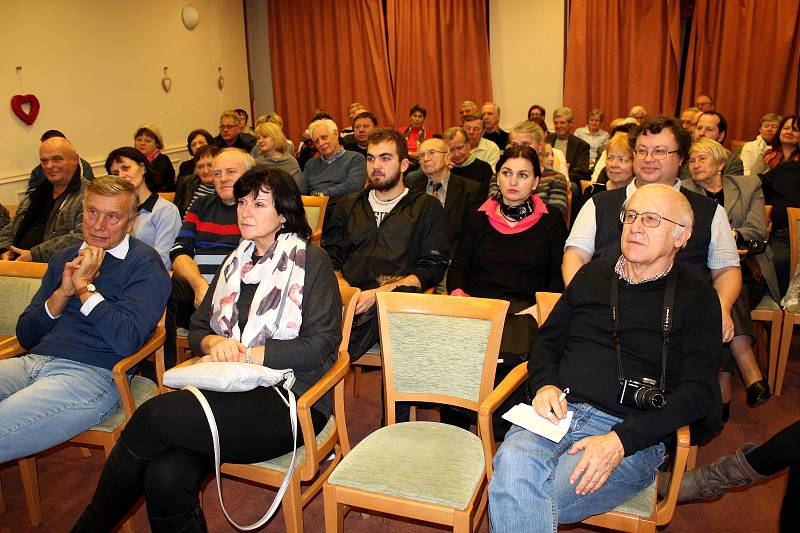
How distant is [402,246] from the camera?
120 inches

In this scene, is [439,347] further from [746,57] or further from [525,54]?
[525,54]

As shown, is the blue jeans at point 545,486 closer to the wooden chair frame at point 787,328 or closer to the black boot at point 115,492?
the black boot at point 115,492

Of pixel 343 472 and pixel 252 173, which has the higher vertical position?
pixel 252 173

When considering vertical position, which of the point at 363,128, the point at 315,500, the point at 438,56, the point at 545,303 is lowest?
the point at 315,500

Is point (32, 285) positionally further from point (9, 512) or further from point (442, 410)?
point (442, 410)

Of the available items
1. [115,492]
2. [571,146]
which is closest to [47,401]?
[115,492]

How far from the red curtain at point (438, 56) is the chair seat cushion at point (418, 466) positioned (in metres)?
6.56

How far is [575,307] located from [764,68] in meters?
6.11

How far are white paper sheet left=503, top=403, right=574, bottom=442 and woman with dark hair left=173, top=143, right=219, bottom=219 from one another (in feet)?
6.97

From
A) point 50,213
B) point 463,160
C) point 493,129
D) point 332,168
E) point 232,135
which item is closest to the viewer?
point 50,213

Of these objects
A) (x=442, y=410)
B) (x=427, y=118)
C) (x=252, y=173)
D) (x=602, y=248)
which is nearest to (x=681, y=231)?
(x=602, y=248)

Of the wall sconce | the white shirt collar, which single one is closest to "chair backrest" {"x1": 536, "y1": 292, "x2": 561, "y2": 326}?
the white shirt collar

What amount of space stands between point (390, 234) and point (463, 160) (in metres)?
1.86

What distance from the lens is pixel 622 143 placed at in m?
3.60
